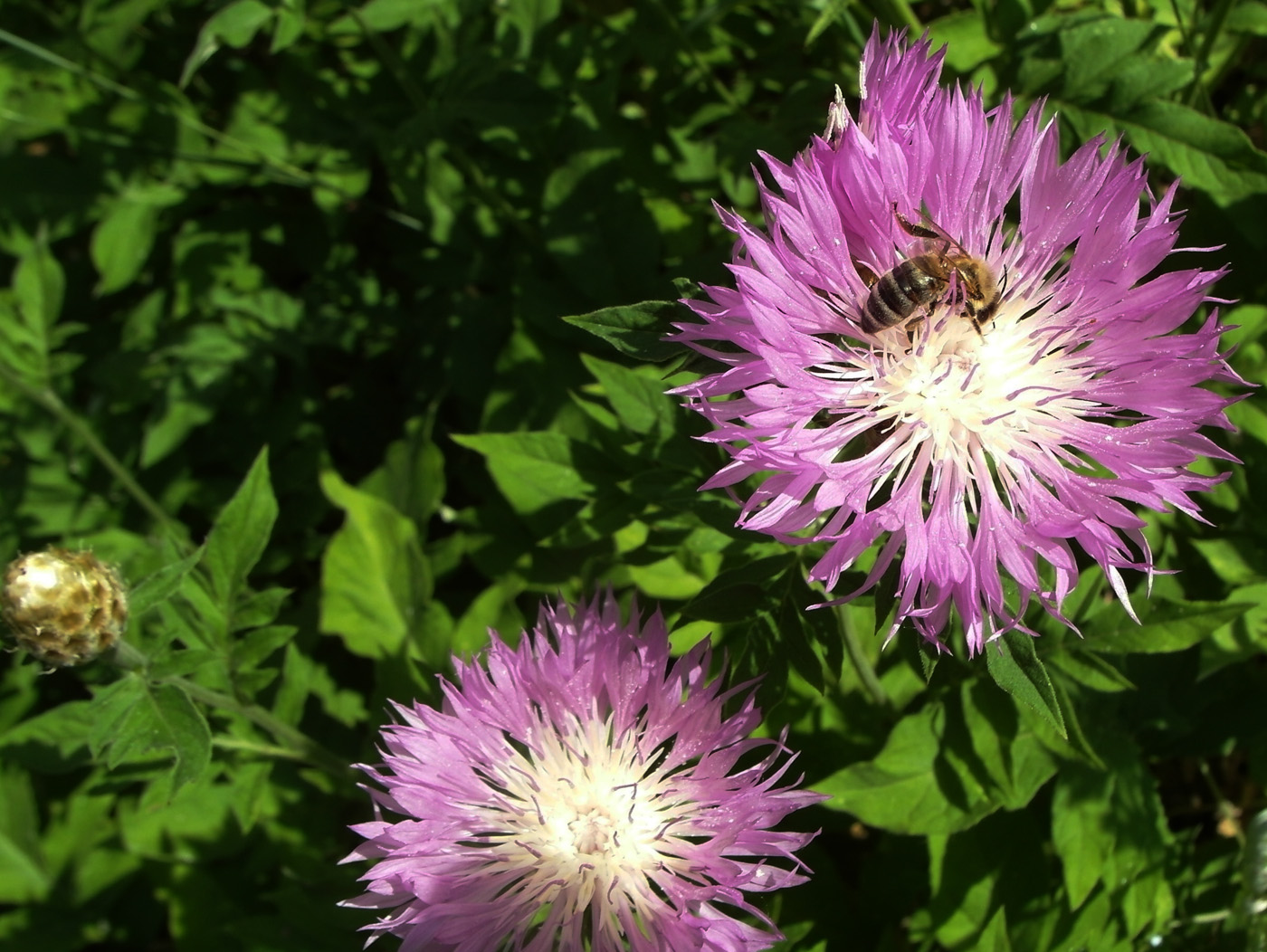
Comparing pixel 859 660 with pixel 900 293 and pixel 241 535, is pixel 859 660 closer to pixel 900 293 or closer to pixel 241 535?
pixel 900 293

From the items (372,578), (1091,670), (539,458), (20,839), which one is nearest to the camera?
(1091,670)

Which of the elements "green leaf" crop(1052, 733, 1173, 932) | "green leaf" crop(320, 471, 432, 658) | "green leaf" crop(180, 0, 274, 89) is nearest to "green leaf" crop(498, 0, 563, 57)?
"green leaf" crop(180, 0, 274, 89)

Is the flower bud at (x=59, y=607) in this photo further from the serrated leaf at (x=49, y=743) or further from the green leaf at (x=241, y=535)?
the serrated leaf at (x=49, y=743)

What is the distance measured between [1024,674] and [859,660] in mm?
712

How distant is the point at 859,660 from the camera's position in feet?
7.89

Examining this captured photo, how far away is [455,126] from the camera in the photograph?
11.8 feet

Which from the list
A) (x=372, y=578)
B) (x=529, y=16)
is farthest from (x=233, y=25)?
(x=372, y=578)

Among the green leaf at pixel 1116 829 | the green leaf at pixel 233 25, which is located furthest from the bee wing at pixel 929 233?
the green leaf at pixel 233 25

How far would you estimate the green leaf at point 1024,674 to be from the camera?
166cm

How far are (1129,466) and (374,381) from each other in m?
3.13

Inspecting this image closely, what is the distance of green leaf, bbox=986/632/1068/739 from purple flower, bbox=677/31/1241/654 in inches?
1.7

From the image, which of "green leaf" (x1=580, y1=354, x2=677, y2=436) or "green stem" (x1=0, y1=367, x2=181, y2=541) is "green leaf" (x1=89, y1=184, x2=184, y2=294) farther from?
"green leaf" (x1=580, y1=354, x2=677, y2=436)

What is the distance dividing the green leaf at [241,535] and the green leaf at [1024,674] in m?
1.71

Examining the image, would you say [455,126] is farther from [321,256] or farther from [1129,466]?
[1129,466]
